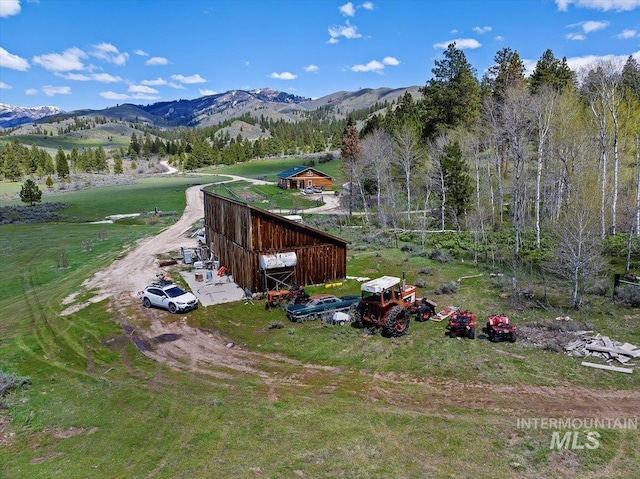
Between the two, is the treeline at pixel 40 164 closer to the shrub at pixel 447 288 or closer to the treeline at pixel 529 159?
the treeline at pixel 529 159

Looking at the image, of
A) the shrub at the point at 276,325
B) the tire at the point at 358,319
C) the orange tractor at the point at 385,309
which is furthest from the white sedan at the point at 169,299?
the orange tractor at the point at 385,309

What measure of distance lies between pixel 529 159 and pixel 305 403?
49.5 m

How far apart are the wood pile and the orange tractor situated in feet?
24.7

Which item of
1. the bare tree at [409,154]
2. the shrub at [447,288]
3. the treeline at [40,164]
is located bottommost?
the shrub at [447,288]

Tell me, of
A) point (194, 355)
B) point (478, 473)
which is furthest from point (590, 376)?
point (194, 355)

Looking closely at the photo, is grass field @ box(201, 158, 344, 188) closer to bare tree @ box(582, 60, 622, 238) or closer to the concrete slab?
bare tree @ box(582, 60, 622, 238)

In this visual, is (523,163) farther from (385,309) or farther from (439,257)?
(385,309)

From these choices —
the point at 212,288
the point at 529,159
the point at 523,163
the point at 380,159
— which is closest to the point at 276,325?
the point at 212,288

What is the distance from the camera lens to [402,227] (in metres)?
55.9

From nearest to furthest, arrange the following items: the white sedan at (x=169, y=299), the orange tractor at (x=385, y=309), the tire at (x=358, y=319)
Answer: the orange tractor at (x=385, y=309) → the tire at (x=358, y=319) → the white sedan at (x=169, y=299)

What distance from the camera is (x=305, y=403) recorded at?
1570 centimetres

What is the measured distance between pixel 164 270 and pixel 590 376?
32968mm

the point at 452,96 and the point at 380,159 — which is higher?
the point at 452,96

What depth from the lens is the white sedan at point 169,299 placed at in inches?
1048
